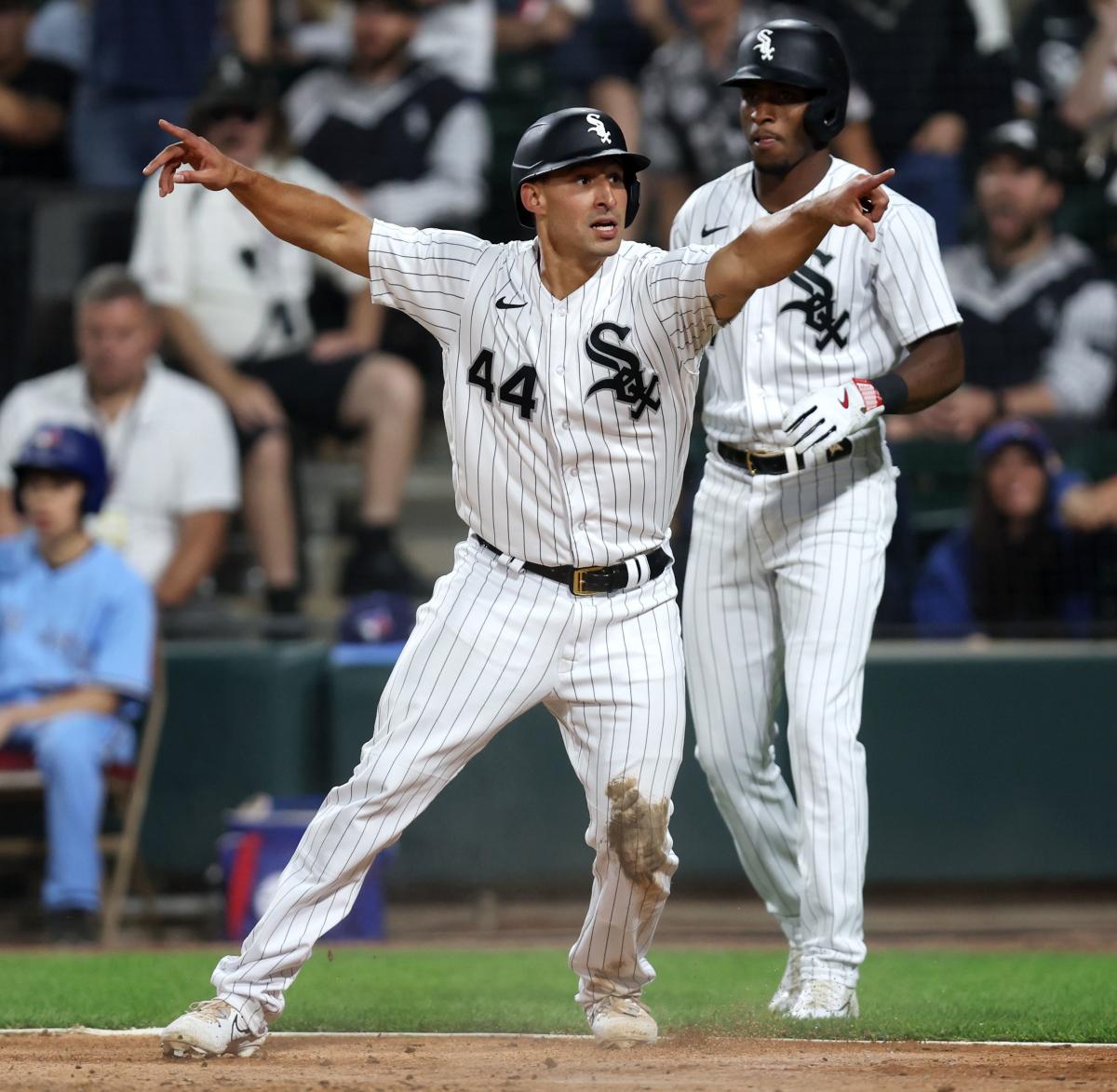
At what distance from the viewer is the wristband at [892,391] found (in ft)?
13.2

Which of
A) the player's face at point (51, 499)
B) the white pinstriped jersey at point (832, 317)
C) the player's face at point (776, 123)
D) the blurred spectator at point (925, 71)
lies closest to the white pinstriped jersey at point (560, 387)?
the white pinstriped jersey at point (832, 317)

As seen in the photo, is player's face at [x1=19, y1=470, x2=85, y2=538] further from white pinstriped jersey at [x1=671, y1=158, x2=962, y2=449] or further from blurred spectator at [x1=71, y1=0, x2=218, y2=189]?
white pinstriped jersey at [x1=671, y1=158, x2=962, y2=449]

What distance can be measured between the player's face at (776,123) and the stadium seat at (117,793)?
11.6 feet

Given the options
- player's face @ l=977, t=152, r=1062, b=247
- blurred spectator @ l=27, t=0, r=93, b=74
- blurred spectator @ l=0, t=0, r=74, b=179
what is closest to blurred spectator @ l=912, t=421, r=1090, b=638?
player's face @ l=977, t=152, r=1062, b=247

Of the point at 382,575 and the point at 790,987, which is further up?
the point at 382,575

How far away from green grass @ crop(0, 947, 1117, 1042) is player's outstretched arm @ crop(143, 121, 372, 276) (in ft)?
5.59

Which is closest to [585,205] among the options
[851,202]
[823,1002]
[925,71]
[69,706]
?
[851,202]

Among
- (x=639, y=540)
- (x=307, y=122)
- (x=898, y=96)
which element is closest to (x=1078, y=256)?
(x=898, y=96)

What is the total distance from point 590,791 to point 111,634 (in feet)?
11.2

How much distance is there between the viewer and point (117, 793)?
6.72 metres

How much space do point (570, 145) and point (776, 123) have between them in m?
0.84

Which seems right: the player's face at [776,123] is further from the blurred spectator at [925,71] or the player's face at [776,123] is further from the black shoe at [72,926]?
the blurred spectator at [925,71]

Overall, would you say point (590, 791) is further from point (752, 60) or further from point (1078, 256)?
point (1078, 256)

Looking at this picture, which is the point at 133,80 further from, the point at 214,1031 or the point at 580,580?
the point at 214,1031
